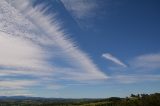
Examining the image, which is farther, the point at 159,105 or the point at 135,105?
the point at 135,105

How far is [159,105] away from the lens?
176 metres

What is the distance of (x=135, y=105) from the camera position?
195125 mm

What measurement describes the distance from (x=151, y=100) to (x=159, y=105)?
38.7 feet

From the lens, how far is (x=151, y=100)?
18762 cm

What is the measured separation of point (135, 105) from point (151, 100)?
1371 cm

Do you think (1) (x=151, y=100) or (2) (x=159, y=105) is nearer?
(2) (x=159, y=105)

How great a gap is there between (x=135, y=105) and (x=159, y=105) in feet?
75.8
